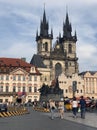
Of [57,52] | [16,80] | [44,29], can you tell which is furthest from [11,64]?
[44,29]

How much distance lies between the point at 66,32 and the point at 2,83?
4647cm

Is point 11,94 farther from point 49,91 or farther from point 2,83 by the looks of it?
point 49,91

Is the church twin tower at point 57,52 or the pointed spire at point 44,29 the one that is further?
the pointed spire at point 44,29

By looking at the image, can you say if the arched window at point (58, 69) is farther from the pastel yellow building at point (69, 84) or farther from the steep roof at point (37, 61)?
the steep roof at point (37, 61)

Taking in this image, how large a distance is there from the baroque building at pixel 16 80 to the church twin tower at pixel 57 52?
16295mm

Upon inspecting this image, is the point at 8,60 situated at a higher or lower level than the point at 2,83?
higher

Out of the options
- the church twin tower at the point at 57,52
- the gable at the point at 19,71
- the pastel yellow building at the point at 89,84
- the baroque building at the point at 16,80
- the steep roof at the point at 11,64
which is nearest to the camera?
the baroque building at the point at 16,80

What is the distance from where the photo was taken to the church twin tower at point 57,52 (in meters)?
124

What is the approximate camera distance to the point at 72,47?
134375 millimetres

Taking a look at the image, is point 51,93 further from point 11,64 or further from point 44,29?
point 44,29

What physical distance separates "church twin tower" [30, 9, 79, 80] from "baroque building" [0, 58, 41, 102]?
16.3 meters

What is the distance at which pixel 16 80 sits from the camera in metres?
99.7

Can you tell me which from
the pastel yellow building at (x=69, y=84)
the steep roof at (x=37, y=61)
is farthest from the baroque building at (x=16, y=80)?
the pastel yellow building at (x=69, y=84)

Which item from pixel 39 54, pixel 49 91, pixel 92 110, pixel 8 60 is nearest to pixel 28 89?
pixel 8 60
